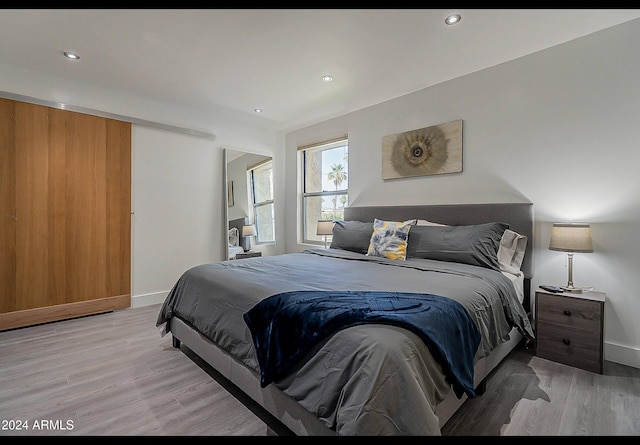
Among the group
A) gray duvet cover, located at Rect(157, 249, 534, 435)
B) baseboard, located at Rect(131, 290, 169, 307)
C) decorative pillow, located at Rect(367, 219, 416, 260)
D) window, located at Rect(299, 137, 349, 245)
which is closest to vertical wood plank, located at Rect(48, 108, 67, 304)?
baseboard, located at Rect(131, 290, 169, 307)

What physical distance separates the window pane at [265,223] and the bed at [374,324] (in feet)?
6.42

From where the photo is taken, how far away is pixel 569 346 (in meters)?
2.18

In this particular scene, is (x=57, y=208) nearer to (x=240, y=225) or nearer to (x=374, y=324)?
(x=240, y=225)

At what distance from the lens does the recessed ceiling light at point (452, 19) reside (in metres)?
2.09

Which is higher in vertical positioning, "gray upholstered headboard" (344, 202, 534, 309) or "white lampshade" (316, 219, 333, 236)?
"gray upholstered headboard" (344, 202, 534, 309)

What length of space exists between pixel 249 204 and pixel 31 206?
2437mm

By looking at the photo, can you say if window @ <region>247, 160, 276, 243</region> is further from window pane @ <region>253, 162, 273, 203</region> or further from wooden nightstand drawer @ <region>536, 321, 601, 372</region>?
wooden nightstand drawer @ <region>536, 321, 601, 372</region>

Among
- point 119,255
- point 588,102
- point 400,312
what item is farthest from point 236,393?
point 588,102

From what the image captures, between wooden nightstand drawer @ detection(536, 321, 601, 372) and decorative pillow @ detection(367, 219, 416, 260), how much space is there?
121cm

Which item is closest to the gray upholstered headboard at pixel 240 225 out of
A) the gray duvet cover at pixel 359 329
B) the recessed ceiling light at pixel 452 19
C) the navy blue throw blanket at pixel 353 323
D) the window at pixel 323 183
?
the window at pixel 323 183

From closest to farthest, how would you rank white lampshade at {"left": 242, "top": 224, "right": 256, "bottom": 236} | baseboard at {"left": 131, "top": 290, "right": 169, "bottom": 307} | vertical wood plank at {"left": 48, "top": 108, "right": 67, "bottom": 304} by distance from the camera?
vertical wood plank at {"left": 48, "top": 108, "right": 67, "bottom": 304}, baseboard at {"left": 131, "top": 290, "right": 169, "bottom": 307}, white lampshade at {"left": 242, "top": 224, "right": 256, "bottom": 236}

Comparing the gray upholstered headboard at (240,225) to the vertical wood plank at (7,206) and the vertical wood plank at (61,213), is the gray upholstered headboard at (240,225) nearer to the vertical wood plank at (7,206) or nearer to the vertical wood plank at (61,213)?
the vertical wood plank at (61,213)

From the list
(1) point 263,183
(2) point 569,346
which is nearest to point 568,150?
(2) point 569,346

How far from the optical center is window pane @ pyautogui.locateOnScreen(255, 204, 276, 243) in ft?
15.6
